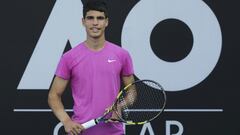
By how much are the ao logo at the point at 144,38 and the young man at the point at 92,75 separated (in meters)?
1.08

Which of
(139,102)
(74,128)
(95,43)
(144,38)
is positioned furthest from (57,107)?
(144,38)

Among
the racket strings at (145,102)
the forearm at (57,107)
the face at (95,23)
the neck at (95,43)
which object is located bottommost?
the racket strings at (145,102)

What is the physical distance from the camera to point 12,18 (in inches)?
186

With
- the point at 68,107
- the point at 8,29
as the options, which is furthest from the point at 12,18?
the point at 68,107

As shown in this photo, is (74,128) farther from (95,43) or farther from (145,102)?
(145,102)

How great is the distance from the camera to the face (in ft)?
11.7

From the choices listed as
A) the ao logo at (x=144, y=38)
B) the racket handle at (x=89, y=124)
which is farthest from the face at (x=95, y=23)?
the ao logo at (x=144, y=38)

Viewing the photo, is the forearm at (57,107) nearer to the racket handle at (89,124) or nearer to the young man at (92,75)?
the young man at (92,75)

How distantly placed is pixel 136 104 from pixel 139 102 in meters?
0.04

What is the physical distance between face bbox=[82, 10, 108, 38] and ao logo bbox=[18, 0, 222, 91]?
1110 millimetres

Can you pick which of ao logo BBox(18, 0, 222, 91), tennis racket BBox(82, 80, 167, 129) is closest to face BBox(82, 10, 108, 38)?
tennis racket BBox(82, 80, 167, 129)

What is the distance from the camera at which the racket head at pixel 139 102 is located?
11.9 ft

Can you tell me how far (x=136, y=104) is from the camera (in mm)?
4105

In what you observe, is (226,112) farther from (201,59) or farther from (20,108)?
(20,108)
